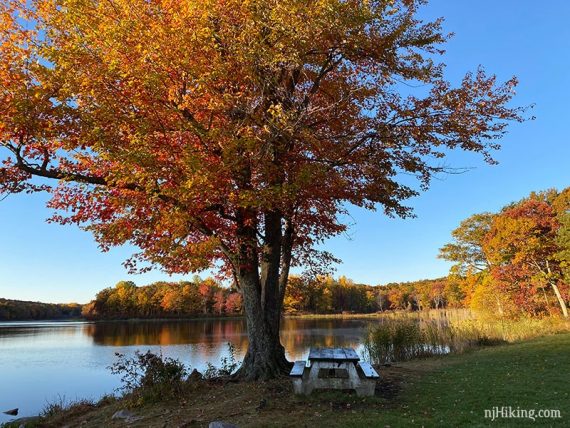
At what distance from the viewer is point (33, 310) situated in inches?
3915

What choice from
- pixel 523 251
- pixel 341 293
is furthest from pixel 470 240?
pixel 341 293

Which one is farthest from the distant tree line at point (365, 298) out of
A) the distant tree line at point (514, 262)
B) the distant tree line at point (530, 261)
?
the distant tree line at point (530, 261)

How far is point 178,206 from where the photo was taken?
6.98 meters

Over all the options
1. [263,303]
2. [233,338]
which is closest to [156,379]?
[263,303]

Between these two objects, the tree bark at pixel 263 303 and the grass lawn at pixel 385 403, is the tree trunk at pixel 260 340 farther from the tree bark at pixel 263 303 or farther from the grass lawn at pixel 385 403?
the grass lawn at pixel 385 403

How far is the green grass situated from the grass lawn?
1 cm

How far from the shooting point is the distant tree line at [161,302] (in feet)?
275

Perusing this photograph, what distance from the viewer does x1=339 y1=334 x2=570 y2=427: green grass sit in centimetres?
520

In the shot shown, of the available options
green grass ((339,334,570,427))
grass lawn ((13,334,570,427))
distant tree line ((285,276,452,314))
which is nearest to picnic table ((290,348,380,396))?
grass lawn ((13,334,570,427))

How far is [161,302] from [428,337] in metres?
76.9

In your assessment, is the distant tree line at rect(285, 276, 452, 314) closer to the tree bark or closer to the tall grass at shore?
the tall grass at shore

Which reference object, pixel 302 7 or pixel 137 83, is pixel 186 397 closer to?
pixel 137 83

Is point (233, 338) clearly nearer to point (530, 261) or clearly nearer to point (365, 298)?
point (530, 261)

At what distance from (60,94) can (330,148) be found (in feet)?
16.1
